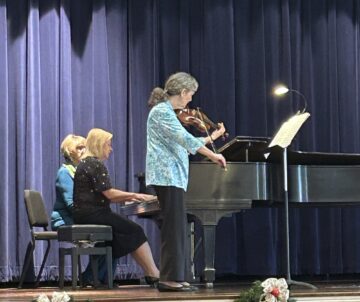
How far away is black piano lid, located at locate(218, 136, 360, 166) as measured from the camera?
5.66m

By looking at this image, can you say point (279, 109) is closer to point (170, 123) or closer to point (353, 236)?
point (353, 236)

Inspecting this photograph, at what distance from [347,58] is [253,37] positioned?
40.1 inches

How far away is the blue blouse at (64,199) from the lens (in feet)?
21.1

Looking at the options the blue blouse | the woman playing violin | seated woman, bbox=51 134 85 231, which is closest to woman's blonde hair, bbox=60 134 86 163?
seated woman, bbox=51 134 85 231

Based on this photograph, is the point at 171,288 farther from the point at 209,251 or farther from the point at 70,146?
the point at 70,146

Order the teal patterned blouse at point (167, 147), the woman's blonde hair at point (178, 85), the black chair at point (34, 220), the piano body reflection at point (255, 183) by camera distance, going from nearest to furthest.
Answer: the teal patterned blouse at point (167, 147) < the woman's blonde hair at point (178, 85) < the piano body reflection at point (255, 183) < the black chair at point (34, 220)

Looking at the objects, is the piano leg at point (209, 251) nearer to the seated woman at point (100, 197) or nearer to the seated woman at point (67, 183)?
the seated woman at point (100, 197)

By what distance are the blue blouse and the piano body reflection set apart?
0.69 m

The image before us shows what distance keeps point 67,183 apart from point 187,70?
200 centimetres

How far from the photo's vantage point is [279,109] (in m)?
8.02

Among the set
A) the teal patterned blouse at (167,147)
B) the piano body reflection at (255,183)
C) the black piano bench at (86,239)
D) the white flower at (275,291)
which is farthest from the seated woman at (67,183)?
the white flower at (275,291)

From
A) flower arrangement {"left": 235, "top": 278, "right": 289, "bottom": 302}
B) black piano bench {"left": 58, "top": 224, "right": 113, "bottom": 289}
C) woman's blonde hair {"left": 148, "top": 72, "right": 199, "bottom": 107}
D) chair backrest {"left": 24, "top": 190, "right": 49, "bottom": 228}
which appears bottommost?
flower arrangement {"left": 235, "top": 278, "right": 289, "bottom": 302}

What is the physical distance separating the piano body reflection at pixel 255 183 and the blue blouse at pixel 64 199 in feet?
2.26

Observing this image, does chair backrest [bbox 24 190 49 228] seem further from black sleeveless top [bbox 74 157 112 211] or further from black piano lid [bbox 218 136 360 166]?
black piano lid [bbox 218 136 360 166]
